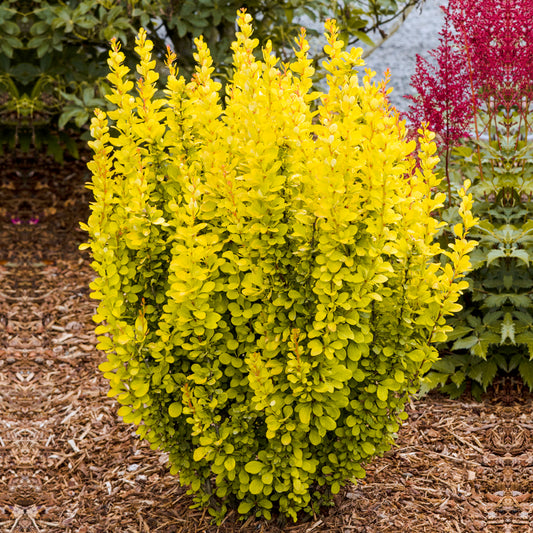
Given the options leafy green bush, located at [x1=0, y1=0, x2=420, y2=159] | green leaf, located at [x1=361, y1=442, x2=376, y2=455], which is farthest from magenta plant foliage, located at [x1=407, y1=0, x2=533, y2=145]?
green leaf, located at [x1=361, y1=442, x2=376, y2=455]

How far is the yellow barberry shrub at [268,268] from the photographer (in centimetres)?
204

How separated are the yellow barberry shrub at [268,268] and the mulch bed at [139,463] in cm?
44

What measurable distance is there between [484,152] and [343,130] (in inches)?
88.0

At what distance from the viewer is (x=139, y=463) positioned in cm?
314

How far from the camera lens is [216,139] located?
2.26 m

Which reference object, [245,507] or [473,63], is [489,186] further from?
[245,507]

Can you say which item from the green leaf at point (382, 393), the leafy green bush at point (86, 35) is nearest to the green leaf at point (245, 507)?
the green leaf at point (382, 393)

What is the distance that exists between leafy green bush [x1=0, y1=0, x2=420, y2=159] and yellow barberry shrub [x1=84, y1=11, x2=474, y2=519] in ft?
7.64

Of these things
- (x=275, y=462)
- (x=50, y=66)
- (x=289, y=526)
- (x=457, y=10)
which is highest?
(x=50, y=66)

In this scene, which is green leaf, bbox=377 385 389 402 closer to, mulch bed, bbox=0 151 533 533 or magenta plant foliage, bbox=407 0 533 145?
mulch bed, bbox=0 151 533 533

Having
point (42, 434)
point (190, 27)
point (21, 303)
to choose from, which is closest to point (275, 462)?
point (42, 434)

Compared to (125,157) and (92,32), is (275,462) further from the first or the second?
(92,32)

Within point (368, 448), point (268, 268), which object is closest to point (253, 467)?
point (368, 448)

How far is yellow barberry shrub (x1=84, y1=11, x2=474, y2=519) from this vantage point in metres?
2.04
